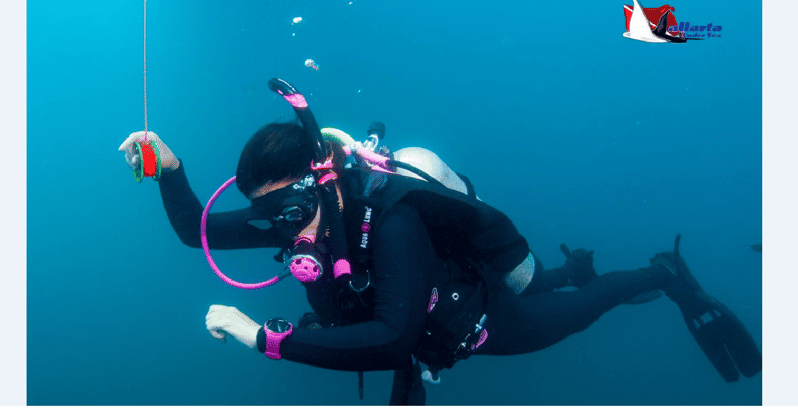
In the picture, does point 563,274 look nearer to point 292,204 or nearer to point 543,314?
point 543,314

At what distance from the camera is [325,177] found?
63.7 inches

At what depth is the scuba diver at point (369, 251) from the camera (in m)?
1.56

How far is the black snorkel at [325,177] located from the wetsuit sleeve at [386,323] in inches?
6.2

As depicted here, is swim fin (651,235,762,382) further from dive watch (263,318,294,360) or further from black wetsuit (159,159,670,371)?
dive watch (263,318,294,360)

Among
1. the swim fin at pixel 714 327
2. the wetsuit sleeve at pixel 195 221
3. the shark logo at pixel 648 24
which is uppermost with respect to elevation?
the shark logo at pixel 648 24

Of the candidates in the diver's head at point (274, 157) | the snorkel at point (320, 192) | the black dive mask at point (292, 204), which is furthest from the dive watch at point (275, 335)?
the diver's head at point (274, 157)

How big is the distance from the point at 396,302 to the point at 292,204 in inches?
25.1

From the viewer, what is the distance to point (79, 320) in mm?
8555

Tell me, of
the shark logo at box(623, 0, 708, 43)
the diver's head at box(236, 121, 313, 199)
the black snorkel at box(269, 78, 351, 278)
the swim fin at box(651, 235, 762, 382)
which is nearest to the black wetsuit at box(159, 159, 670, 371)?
the black snorkel at box(269, 78, 351, 278)

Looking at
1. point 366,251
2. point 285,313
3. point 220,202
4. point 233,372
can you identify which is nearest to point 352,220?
point 366,251

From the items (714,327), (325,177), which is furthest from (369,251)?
(714,327)

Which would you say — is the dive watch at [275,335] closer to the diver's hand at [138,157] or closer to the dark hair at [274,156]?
the dark hair at [274,156]

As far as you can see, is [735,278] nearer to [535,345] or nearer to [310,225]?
[535,345]

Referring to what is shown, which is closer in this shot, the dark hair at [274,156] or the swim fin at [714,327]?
the dark hair at [274,156]
